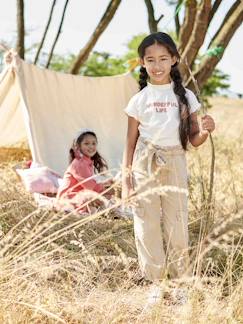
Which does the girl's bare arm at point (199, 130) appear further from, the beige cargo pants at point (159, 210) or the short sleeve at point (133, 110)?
the short sleeve at point (133, 110)

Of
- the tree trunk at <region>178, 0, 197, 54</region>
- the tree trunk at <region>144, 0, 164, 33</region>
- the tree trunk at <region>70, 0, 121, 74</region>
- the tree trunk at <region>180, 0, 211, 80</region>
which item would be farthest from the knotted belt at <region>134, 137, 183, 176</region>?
the tree trunk at <region>70, 0, 121, 74</region>

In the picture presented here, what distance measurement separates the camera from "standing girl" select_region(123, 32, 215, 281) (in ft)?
9.85

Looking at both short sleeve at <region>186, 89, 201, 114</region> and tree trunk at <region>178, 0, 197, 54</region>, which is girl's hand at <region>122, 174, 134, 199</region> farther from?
tree trunk at <region>178, 0, 197, 54</region>

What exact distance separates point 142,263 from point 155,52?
2.95ft

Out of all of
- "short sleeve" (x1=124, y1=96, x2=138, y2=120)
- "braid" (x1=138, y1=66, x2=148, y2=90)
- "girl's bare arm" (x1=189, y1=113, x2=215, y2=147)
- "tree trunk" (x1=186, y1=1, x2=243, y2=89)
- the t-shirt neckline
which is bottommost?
"girl's bare arm" (x1=189, y1=113, x2=215, y2=147)

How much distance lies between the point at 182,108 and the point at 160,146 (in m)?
0.19

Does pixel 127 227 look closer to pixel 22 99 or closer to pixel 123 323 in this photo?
pixel 123 323

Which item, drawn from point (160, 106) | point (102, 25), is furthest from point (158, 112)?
point (102, 25)

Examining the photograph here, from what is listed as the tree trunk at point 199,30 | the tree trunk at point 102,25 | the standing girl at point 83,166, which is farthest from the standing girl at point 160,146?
the tree trunk at point 102,25

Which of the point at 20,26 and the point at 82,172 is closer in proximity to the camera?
the point at 82,172

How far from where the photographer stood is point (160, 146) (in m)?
3.01

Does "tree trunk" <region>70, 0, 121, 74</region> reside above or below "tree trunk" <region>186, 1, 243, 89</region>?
above

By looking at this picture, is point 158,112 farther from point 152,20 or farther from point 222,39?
point 152,20

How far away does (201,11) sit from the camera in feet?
18.1
